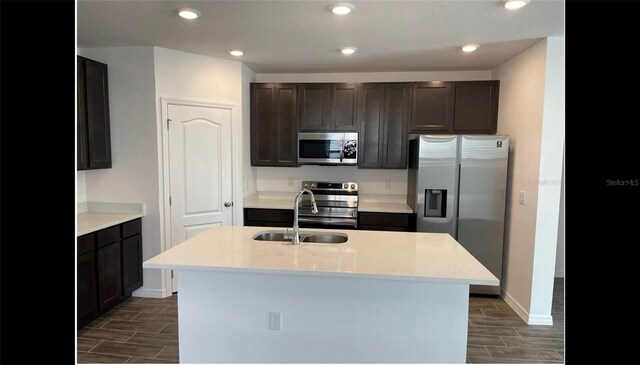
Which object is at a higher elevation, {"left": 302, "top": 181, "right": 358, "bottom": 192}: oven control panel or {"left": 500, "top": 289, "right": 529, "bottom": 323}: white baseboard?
{"left": 302, "top": 181, "right": 358, "bottom": 192}: oven control panel

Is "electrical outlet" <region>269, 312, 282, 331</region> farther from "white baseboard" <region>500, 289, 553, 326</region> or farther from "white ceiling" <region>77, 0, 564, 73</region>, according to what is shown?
"white baseboard" <region>500, 289, 553, 326</region>

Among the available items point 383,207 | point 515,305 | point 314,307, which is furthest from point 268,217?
point 515,305

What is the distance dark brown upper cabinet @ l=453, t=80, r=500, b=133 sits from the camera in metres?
3.92

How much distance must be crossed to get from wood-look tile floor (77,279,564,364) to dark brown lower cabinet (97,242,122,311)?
160mm

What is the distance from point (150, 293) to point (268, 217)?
139cm

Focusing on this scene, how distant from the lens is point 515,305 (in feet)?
11.0

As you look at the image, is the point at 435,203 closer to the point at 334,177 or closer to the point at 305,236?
the point at 334,177

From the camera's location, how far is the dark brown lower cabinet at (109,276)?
2.96m

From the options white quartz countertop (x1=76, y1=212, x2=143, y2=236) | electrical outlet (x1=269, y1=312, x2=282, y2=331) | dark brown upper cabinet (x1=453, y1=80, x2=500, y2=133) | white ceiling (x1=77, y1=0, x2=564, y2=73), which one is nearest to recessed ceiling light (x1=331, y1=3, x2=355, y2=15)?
white ceiling (x1=77, y1=0, x2=564, y2=73)

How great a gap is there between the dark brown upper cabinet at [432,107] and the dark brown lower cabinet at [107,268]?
3.14m

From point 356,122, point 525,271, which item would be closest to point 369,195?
point 356,122

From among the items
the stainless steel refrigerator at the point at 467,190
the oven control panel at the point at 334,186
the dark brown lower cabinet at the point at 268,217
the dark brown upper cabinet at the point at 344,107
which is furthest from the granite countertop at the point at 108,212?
the stainless steel refrigerator at the point at 467,190

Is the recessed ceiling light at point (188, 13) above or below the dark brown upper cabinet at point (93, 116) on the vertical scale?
above

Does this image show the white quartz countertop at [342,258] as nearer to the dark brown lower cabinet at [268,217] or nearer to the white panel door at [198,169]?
the white panel door at [198,169]
